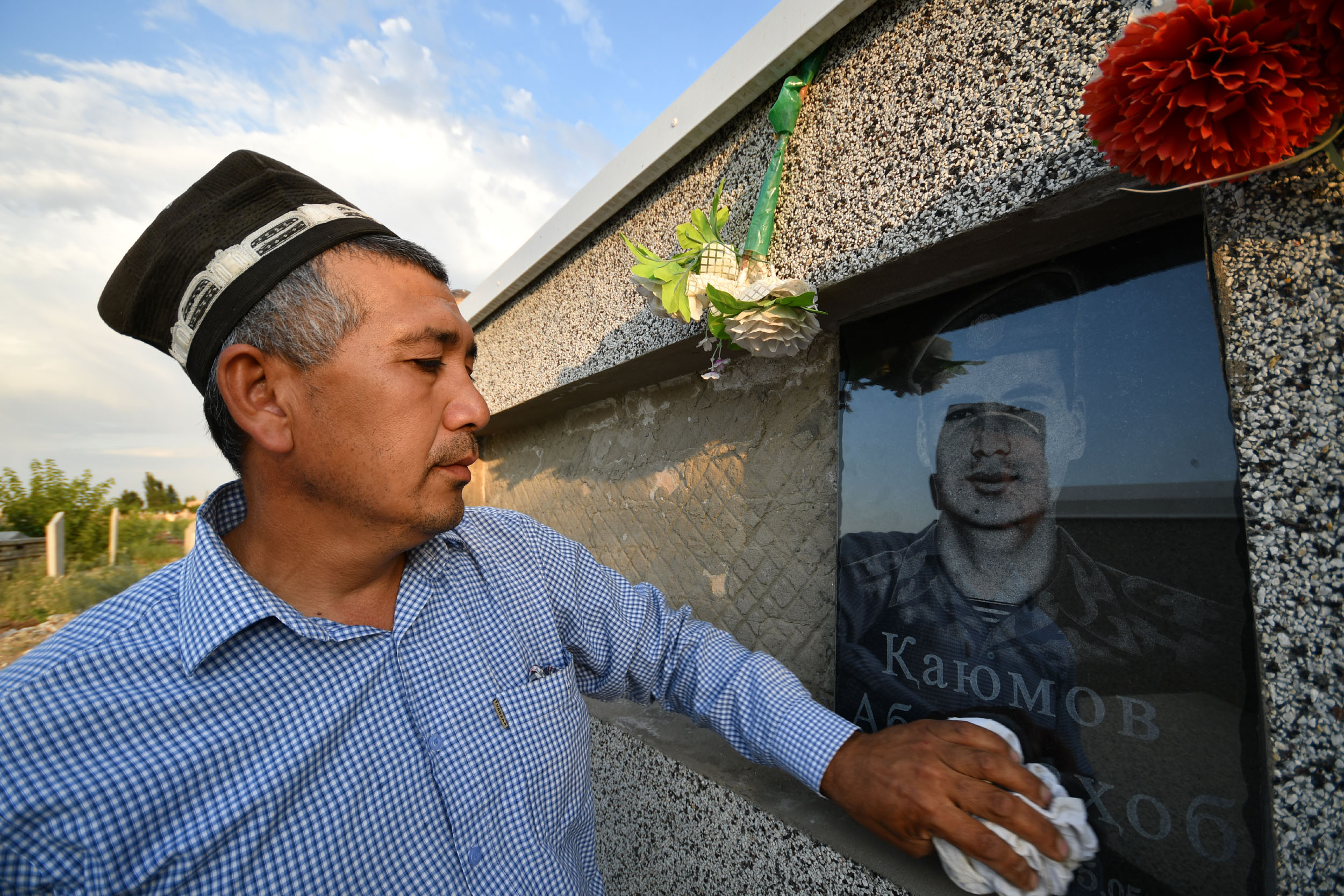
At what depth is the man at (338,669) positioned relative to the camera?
36.1 inches

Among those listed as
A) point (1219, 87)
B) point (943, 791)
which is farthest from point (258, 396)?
point (1219, 87)

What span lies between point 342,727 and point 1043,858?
1.23 m

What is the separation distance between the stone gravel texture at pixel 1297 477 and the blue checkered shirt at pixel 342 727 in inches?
26.4

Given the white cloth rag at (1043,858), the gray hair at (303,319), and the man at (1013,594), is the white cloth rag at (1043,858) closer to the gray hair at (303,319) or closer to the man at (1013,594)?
the man at (1013,594)

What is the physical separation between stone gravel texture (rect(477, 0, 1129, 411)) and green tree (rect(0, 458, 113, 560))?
809 inches

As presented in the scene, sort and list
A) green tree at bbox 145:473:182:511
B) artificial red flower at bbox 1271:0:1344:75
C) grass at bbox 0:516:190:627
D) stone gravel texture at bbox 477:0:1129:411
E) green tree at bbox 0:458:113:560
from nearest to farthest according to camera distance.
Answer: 1. artificial red flower at bbox 1271:0:1344:75
2. stone gravel texture at bbox 477:0:1129:411
3. grass at bbox 0:516:190:627
4. green tree at bbox 0:458:113:560
5. green tree at bbox 145:473:182:511

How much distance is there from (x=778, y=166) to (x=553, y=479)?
2.66 metres

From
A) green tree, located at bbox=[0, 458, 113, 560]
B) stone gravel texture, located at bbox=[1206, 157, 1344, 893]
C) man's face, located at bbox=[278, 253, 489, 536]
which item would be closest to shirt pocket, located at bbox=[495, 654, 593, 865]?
man's face, located at bbox=[278, 253, 489, 536]

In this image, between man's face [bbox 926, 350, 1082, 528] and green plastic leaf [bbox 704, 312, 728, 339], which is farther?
green plastic leaf [bbox 704, 312, 728, 339]

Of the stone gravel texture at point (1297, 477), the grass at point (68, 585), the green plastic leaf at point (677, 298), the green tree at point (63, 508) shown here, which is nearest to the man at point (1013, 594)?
the stone gravel texture at point (1297, 477)

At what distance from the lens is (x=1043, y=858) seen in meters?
1.03

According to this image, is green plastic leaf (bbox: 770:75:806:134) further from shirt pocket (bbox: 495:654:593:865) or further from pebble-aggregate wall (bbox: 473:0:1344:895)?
shirt pocket (bbox: 495:654:593:865)

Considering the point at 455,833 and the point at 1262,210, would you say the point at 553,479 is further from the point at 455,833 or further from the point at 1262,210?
the point at 1262,210

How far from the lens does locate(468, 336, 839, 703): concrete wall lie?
6.84 feet
